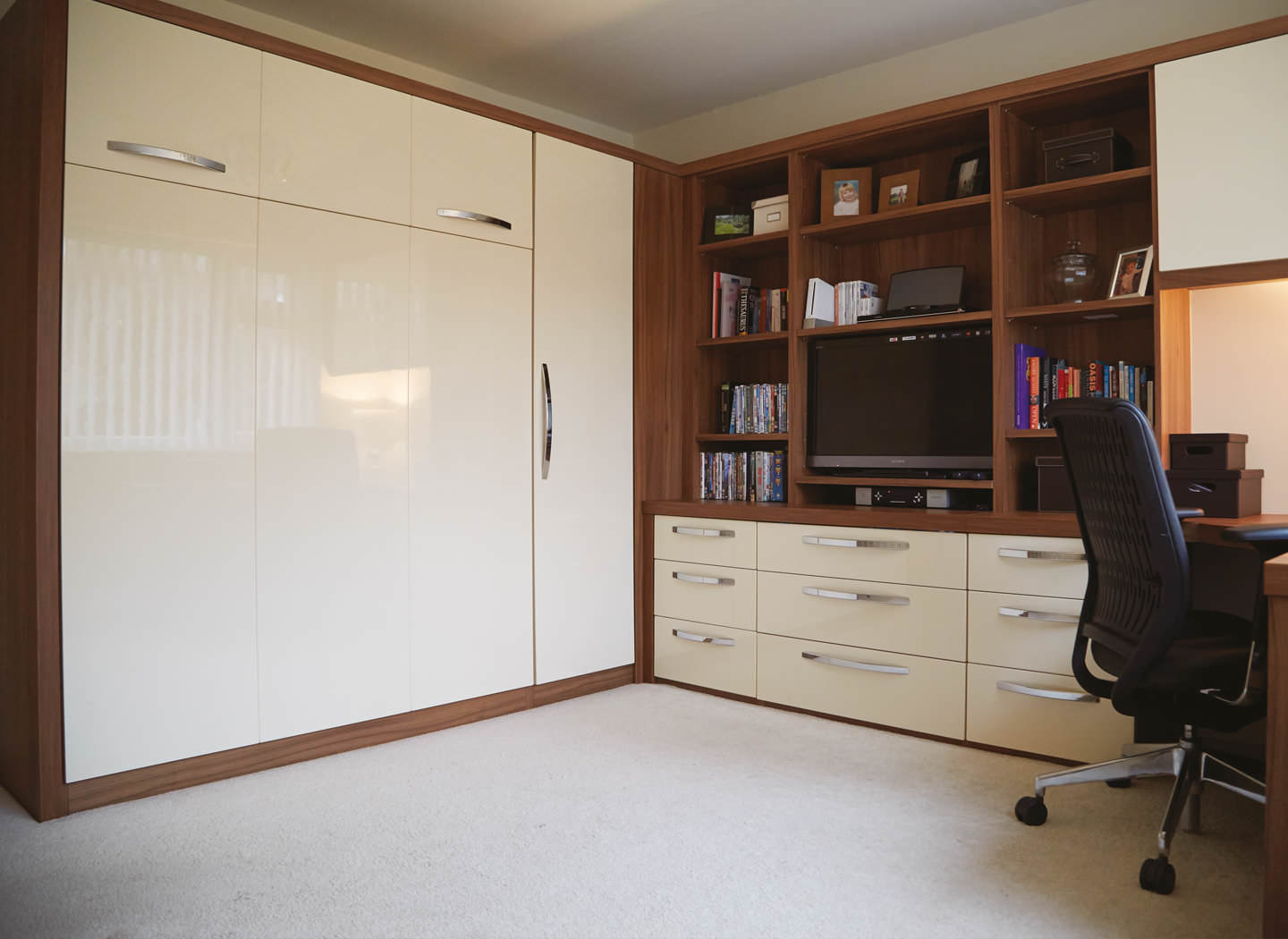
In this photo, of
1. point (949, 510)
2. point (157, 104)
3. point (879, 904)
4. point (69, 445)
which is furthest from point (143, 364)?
point (949, 510)

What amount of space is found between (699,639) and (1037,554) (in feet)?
4.62

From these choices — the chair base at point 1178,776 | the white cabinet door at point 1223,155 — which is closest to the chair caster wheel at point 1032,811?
the chair base at point 1178,776

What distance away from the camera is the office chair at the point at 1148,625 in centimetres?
205

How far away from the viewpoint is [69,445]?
2467 mm

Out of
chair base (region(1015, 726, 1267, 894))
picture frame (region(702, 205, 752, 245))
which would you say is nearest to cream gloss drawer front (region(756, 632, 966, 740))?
chair base (region(1015, 726, 1267, 894))

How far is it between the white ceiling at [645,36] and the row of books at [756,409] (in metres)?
1.39

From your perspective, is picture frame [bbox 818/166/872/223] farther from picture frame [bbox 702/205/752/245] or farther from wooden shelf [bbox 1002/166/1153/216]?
wooden shelf [bbox 1002/166/1153/216]

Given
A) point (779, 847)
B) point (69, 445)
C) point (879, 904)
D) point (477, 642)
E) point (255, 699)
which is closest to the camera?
point (879, 904)

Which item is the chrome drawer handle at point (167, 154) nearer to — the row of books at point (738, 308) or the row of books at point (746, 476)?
the row of books at point (738, 308)

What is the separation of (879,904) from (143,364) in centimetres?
236

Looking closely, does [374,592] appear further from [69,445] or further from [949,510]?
[949,510]

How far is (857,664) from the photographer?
Answer: 10.8 ft

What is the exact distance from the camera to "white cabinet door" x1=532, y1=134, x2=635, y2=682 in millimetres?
3590

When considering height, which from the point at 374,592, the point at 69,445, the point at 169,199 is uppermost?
the point at 169,199
